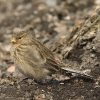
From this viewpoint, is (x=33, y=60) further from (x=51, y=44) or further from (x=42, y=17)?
(x=42, y=17)

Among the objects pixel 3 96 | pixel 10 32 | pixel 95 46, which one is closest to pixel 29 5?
pixel 10 32

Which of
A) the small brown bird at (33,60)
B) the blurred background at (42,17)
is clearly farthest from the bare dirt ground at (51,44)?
the small brown bird at (33,60)

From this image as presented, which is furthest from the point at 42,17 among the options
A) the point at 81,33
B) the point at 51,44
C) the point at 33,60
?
the point at 33,60

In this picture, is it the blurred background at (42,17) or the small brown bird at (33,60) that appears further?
the blurred background at (42,17)

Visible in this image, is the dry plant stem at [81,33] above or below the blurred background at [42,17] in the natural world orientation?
below

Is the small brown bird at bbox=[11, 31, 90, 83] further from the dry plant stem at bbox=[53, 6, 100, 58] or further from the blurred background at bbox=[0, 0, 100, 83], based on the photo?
the blurred background at bbox=[0, 0, 100, 83]

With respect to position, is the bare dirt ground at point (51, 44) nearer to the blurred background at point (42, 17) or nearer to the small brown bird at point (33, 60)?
the blurred background at point (42, 17)

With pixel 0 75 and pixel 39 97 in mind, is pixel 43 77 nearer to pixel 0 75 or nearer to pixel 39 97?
pixel 39 97
